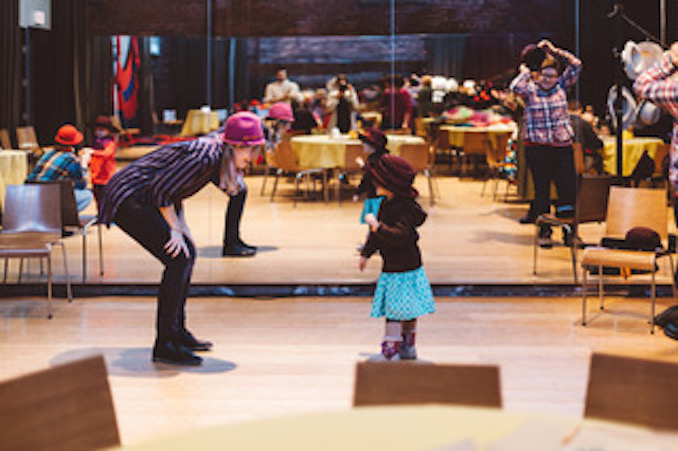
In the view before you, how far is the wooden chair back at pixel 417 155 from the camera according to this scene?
936 centimetres

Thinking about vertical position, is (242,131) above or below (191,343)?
above

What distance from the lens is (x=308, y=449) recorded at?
8.40 feet

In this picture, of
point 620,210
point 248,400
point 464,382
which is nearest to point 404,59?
point 620,210

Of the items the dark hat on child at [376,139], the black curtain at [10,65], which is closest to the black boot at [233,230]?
the dark hat on child at [376,139]

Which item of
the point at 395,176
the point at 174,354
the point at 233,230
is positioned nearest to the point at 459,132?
the point at 233,230

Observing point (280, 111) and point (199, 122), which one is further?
point (280, 111)

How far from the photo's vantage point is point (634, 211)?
7762 mm

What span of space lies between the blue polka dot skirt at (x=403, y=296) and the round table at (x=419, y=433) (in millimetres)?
3268

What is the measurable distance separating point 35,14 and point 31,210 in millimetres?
1732

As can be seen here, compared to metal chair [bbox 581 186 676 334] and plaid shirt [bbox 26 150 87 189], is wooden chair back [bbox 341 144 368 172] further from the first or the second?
metal chair [bbox 581 186 676 334]

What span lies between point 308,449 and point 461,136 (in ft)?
26.0

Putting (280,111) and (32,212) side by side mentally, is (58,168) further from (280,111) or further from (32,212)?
(280,111)

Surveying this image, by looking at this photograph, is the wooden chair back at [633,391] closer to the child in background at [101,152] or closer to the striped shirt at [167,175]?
the striped shirt at [167,175]

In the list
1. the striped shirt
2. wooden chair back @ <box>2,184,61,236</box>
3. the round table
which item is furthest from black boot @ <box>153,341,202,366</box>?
the round table
